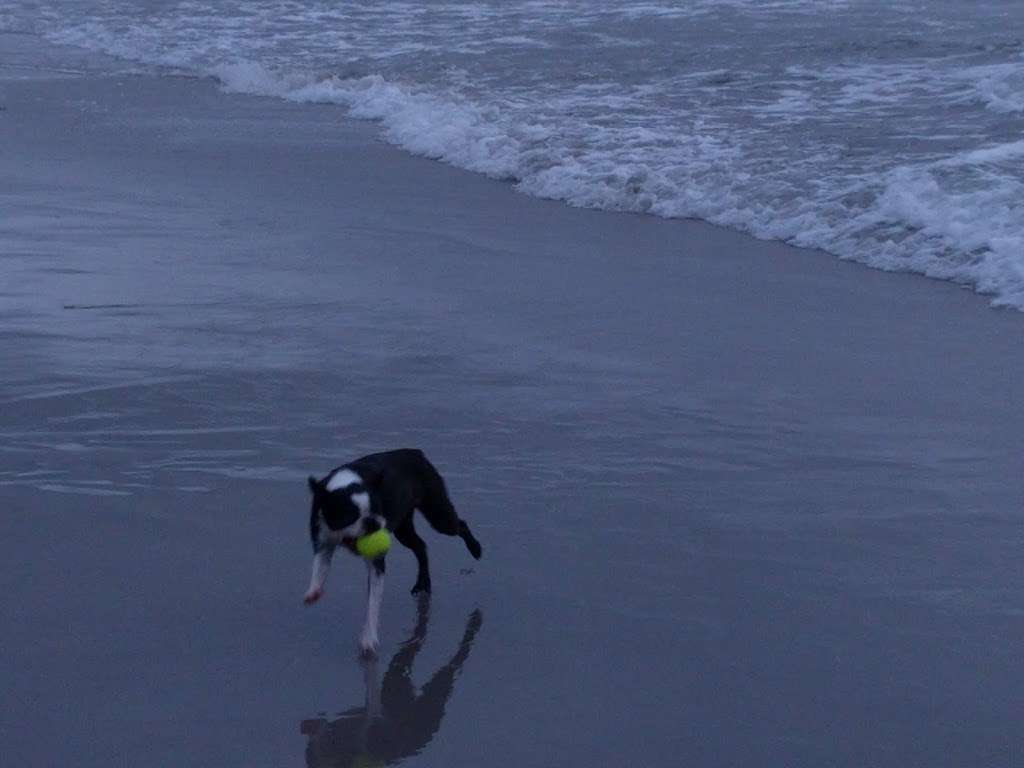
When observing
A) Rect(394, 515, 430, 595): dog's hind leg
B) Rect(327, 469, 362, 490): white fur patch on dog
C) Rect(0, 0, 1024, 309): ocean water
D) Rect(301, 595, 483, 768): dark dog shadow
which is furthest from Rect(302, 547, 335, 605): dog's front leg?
Rect(0, 0, 1024, 309): ocean water

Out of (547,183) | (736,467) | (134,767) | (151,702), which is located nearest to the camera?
(134,767)

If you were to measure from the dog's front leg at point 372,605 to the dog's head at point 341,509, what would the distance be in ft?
0.55

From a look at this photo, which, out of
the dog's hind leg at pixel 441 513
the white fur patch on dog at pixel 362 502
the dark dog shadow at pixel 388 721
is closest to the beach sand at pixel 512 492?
the dark dog shadow at pixel 388 721

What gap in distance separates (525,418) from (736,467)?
3.82ft

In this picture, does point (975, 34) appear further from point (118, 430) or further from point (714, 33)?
point (118, 430)

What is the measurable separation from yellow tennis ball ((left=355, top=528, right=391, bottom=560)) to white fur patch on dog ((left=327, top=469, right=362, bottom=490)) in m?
0.18

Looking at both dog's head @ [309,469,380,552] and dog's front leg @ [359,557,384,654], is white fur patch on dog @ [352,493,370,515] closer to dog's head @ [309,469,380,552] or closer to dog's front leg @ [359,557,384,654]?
dog's head @ [309,469,380,552]

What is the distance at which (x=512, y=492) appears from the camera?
7.30m


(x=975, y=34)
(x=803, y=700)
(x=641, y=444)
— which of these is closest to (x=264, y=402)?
(x=641, y=444)

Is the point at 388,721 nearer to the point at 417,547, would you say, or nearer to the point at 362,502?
the point at 362,502

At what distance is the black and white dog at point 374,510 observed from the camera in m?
5.54

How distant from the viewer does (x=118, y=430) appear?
805 cm

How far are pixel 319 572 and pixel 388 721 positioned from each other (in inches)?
22.5

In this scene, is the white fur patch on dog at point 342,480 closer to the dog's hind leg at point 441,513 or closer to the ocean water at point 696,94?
the dog's hind leg at point 441,513
